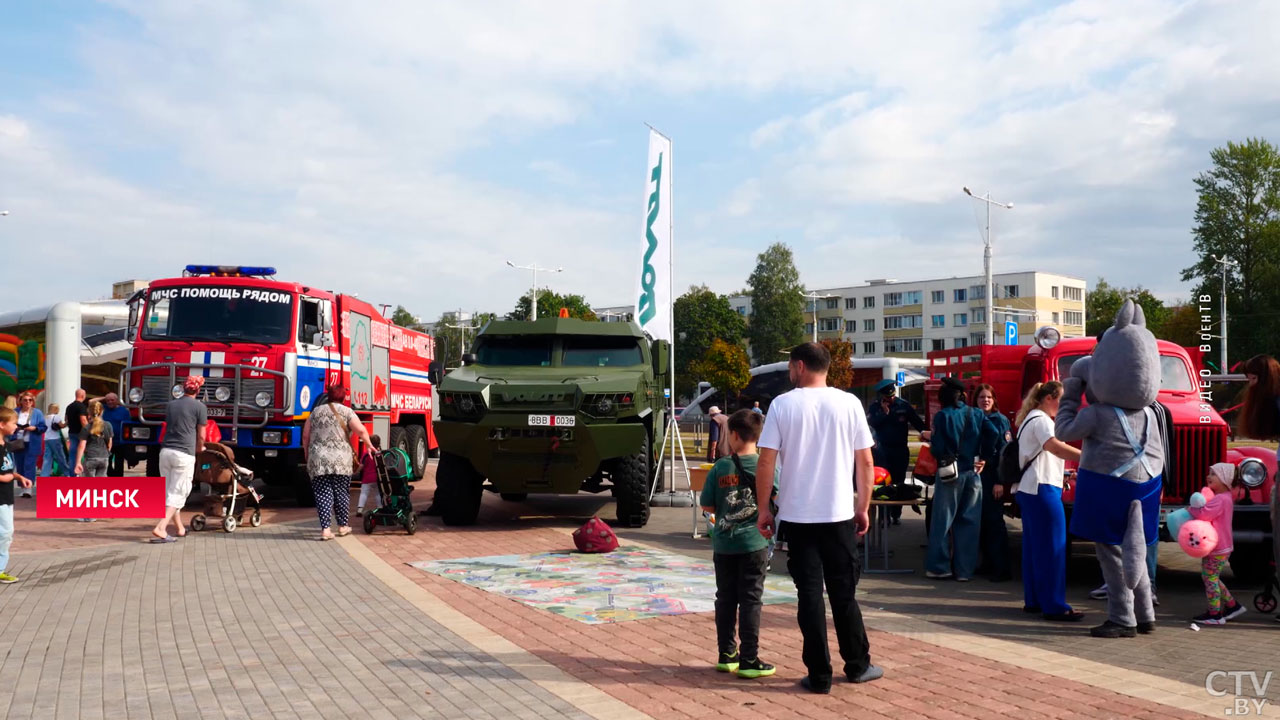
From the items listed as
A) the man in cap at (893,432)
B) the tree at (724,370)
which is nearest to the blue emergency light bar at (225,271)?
the man in cap at (893,432)

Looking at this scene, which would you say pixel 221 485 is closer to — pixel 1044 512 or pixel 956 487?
pixel 956 487

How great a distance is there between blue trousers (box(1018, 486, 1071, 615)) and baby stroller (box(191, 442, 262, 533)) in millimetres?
8824

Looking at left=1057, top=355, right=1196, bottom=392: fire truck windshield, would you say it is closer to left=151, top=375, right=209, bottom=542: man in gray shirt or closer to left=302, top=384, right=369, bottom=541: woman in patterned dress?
left=302, top=384, right=369, bottom=541: woman in patterned dress

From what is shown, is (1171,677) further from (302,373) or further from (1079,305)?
(1079,305)

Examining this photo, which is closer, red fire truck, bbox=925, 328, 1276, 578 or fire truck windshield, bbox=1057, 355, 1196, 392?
red fire truck, bbox=925, 328, 1276, 578

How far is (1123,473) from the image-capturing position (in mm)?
7074

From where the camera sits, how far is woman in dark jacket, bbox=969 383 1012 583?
31.7ft

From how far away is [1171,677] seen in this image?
5.92m

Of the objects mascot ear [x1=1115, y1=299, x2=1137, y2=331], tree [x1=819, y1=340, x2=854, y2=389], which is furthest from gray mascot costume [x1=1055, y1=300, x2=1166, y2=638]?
tree [x1=819, y1=340, x2=854, y2=389]

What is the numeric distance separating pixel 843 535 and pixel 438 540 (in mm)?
7035

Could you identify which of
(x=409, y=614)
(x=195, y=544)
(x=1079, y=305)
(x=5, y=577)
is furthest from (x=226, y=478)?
(x=1079, y=305)

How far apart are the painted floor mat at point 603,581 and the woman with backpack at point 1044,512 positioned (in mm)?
1764

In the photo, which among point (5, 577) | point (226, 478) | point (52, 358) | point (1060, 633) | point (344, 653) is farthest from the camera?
point (52, 358)

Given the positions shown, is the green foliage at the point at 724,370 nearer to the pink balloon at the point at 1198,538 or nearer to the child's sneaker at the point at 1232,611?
the child's sneaker at the point at 1232,611
